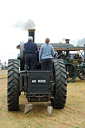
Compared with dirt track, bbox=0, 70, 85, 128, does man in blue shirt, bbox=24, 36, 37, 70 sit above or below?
above

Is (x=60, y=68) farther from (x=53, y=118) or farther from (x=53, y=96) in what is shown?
(x=53, y=118)

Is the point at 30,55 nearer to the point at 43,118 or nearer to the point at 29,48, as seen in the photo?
the point at 29,48

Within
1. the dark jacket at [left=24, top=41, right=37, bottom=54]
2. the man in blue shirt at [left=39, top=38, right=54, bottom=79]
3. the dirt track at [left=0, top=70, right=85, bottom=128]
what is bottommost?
the dirt track at [left=0, top=70, right=85, bottom=128]

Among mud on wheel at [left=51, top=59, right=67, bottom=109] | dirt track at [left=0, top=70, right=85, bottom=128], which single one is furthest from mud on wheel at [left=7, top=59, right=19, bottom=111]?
mud on wheel at [left=51, top=59, right=67, bottom=109]

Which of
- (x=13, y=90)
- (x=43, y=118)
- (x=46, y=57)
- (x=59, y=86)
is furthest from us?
(x=46, y=57)

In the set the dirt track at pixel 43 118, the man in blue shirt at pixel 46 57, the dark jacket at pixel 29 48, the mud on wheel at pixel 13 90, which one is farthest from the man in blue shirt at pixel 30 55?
the dirt track at pixel 43 118

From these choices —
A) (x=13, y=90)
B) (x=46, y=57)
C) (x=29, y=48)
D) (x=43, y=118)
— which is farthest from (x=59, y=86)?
(x=29, y=48)

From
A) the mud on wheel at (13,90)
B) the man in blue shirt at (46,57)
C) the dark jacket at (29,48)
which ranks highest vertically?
the dark jacket at (29,48)

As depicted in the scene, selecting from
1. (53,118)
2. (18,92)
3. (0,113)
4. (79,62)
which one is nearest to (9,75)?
(18,92)

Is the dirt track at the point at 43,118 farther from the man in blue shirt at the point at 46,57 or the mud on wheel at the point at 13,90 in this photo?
the man in blue shirt at the point at 46,57

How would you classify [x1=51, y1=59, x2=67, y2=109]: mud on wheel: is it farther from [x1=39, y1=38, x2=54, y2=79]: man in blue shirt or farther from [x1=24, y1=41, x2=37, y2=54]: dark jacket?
[x1=24, y1=41, x2=37, y2=54]: dark jacket

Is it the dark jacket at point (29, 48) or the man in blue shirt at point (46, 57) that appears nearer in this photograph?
the man in blue shirt at point (46, 57)

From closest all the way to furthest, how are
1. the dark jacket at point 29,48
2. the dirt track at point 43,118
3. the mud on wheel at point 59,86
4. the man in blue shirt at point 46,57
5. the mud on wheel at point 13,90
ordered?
1. the dirt track at point 43,118
2. the mud on wheel at point 13,90
3. the mud on wheel at point 59,86
4. the man in blue shirt at point 46,57
5. the dark jacket at point 29,48

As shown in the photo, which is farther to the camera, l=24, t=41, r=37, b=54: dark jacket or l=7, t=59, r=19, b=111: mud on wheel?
l=24, t=41, r=37, b=54: dark jacket
